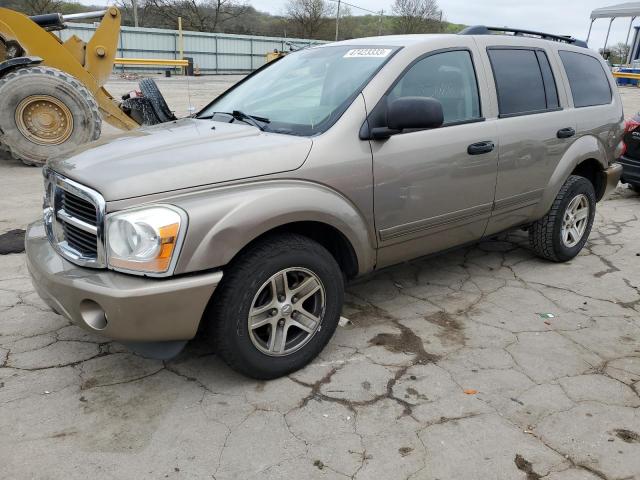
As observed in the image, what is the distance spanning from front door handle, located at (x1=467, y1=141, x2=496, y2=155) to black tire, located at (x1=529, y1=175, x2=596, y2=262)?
116 centimetres

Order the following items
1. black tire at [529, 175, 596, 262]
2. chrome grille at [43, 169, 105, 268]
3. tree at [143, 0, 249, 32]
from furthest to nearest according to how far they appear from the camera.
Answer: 1. tree at [143, 0, 249, 32]
2. black tire at [529, 175, 596, 262]
3. chrome grille at [43, 169, 105, 268]

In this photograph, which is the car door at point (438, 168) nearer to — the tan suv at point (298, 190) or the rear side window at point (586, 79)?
the tan suv at point (298, 190)

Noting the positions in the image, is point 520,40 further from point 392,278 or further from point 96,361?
point 96,361

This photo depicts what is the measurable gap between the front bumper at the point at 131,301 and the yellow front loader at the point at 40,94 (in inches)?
213

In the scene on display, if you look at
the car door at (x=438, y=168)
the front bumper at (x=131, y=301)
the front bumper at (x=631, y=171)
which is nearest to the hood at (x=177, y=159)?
the front bumper at (x=131, y=301)

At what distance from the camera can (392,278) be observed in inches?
171

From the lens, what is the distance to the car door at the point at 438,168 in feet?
10.3

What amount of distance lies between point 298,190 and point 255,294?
0.56m

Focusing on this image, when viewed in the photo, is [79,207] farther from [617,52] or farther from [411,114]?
[617,52]

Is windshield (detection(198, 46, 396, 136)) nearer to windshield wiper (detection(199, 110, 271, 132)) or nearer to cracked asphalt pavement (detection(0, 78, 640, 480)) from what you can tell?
windshield wiper (detection(199, 110, 271, 132))

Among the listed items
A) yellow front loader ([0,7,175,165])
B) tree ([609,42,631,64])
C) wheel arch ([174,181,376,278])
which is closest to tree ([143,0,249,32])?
tree ([609,42,631,64])

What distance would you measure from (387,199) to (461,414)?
4.00ft

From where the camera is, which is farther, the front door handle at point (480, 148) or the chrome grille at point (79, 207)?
the front door handle at point (480, 148)

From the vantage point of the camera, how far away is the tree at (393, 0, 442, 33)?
55.0 m
